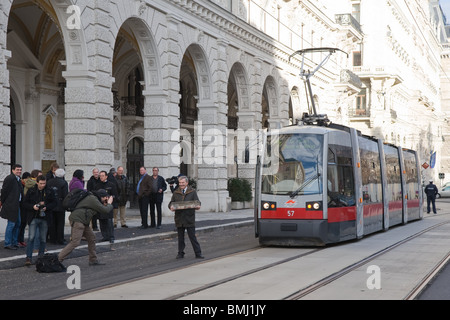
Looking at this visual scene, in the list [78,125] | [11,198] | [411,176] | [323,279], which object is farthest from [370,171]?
[11,198]

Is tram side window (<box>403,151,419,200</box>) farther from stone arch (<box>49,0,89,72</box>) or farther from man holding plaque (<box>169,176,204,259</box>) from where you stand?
man holding plaque (<box>169,176,204,259</box>)

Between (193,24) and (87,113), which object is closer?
(87,113)

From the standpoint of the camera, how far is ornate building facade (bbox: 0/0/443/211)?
21078 mm

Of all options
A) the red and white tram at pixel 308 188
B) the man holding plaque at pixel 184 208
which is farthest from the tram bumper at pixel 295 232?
the man holding plaque at pixel 184 208

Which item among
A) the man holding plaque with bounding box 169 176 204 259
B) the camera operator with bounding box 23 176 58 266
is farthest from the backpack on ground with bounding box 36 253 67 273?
the man holding plaque with bounding box 169 176 204 259

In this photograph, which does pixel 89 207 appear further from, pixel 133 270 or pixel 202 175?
pixel 202 175

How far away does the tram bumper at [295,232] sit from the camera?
16359 mm

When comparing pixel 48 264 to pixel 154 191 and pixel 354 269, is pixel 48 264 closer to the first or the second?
pixel 354 269

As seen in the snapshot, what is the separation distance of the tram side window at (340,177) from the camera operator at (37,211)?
243 inches

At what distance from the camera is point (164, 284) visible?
36.2 ft

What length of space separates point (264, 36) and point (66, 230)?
19.2 metres

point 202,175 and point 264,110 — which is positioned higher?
point 264,110

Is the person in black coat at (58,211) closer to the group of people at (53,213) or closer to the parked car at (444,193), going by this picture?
the group of people at (53,213)

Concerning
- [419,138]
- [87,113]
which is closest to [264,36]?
[87,113]
